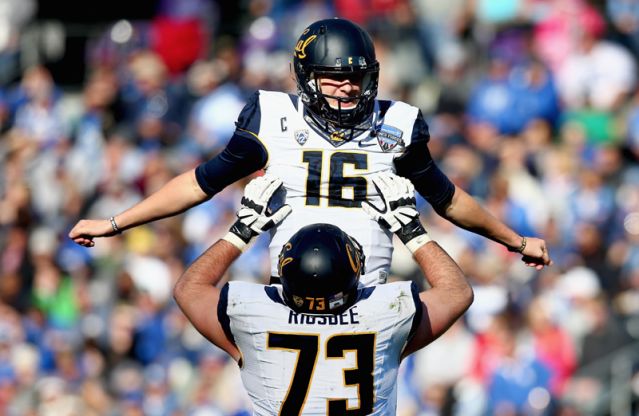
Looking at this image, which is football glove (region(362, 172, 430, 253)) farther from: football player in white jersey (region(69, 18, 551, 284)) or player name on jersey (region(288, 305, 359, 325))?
player name on jersey (region(288, 305, 359, 325))

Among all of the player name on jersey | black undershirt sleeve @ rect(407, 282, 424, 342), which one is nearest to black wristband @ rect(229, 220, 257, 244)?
the player name on jersey

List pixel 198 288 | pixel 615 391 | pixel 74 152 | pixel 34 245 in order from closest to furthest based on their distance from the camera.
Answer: pixel 198 288 < pixel 615 391 < pixel 34 245 < pixel 74 152

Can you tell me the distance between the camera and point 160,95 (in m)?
16.7

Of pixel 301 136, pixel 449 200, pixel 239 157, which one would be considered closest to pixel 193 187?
pixel 239 157

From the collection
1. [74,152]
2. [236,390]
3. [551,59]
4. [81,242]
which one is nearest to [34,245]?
[74,152]

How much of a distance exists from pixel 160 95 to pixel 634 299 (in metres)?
6.86

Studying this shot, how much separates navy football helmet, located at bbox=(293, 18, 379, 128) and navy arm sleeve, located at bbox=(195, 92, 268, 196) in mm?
251

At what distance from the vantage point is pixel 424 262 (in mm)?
6172

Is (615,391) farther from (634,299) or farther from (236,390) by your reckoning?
(236,390)

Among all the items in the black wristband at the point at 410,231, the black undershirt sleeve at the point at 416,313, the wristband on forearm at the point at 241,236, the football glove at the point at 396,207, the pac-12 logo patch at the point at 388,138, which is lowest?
the black undershirt sleeve at the point at 416,313

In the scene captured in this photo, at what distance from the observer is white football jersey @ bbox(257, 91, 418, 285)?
602 cm

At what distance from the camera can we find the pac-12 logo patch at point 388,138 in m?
6.06

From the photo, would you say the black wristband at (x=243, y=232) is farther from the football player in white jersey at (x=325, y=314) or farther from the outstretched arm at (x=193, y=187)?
the outstretched arm at (x=193, y=187)

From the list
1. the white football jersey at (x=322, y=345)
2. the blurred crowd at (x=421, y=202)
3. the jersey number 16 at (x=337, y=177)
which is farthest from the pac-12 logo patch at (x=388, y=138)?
the blurred crowd at (x=421, y=202)
